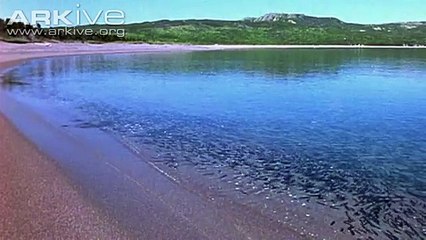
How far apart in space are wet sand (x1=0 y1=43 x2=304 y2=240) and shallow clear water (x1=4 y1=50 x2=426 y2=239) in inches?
31.8

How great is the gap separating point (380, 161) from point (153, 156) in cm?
377

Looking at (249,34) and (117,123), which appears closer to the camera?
(117,123)

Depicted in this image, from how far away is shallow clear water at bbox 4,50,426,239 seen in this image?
5934 millimetres

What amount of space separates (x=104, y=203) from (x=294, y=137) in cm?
526

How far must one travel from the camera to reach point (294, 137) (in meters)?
9.66

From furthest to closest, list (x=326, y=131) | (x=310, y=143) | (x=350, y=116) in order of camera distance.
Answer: (x=350, y=116) < (x=326, y=131) < (x=310, y=143)

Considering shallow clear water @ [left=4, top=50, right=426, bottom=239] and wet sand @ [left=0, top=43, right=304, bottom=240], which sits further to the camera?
shallow clear water @ [left=4, top=50, right=426, bottom=239]

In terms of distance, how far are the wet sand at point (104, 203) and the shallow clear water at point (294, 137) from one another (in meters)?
0.81

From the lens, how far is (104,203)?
5309 mm

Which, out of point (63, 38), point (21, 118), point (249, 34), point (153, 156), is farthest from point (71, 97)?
point (249, 34)

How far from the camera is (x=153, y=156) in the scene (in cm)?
784

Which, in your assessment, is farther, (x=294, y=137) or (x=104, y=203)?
(x=294, y=137)

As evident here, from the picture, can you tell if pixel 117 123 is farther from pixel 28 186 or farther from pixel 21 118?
pixel 28 186

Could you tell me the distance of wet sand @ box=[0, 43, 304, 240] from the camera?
178 inches
